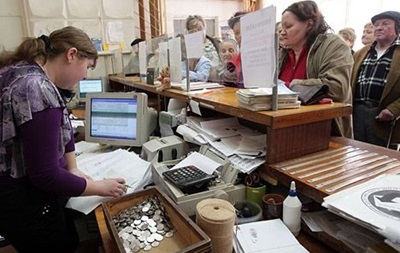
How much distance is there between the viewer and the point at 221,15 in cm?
597

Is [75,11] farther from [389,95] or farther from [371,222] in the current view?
[371,222]

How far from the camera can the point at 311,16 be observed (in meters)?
1.47

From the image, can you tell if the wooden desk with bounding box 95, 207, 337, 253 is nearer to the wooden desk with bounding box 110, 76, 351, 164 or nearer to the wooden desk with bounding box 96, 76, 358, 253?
the wooden desk with bounding box 96, 76, 358, 253

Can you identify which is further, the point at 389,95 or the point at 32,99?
the point at 389,95

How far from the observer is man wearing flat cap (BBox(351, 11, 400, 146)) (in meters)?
2.10

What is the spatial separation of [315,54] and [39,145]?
4.04 ft

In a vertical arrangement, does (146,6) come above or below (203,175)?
above

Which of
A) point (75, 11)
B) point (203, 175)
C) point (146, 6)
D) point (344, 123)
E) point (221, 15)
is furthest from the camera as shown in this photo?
point (221, 15)

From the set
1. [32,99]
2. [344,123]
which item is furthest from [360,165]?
[32,99]

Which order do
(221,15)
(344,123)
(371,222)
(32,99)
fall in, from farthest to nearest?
(221,15)
(344,123)
(32,99)
(371,222)

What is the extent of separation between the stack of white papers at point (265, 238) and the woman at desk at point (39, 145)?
1.49 feet

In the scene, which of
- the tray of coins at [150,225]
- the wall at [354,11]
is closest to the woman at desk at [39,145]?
the tray of coins at [150,225]

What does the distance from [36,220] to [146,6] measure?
4.23 metres

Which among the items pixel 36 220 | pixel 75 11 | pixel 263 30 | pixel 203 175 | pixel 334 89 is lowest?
pixel 36 220
